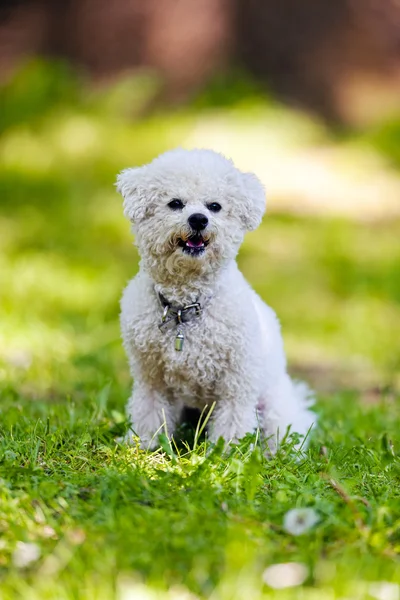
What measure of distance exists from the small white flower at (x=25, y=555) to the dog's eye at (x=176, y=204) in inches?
54.9

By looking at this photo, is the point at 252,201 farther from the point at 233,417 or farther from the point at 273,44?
→ the point at 273,44

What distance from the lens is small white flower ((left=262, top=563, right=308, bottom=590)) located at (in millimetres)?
2313

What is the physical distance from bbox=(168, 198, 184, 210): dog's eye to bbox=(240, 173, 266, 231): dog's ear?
0.84 feet

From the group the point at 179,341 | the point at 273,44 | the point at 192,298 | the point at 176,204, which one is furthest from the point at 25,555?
the point at 273,44

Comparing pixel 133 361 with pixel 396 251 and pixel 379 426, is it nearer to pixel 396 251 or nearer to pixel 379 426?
pixel 379 426

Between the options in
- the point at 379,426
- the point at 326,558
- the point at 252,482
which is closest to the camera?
the point at 326,558

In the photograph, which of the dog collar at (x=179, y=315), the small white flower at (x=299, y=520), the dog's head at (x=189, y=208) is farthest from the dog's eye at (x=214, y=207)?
the small white flower at (x=299, y=520)

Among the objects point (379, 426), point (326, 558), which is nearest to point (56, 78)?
A: point (379, 426)

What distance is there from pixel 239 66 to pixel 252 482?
8948mm

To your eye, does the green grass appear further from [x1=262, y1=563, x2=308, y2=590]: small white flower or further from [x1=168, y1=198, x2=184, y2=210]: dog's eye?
[x1=168, y1=198, x2=184, y2=210]: dog's eye

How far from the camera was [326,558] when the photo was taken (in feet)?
8.20

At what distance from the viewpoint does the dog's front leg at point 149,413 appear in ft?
11.8

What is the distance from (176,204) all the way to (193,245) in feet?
0.56

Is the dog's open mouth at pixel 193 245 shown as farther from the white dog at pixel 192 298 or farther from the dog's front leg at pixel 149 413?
the dog's front leg at pixel 149 413
